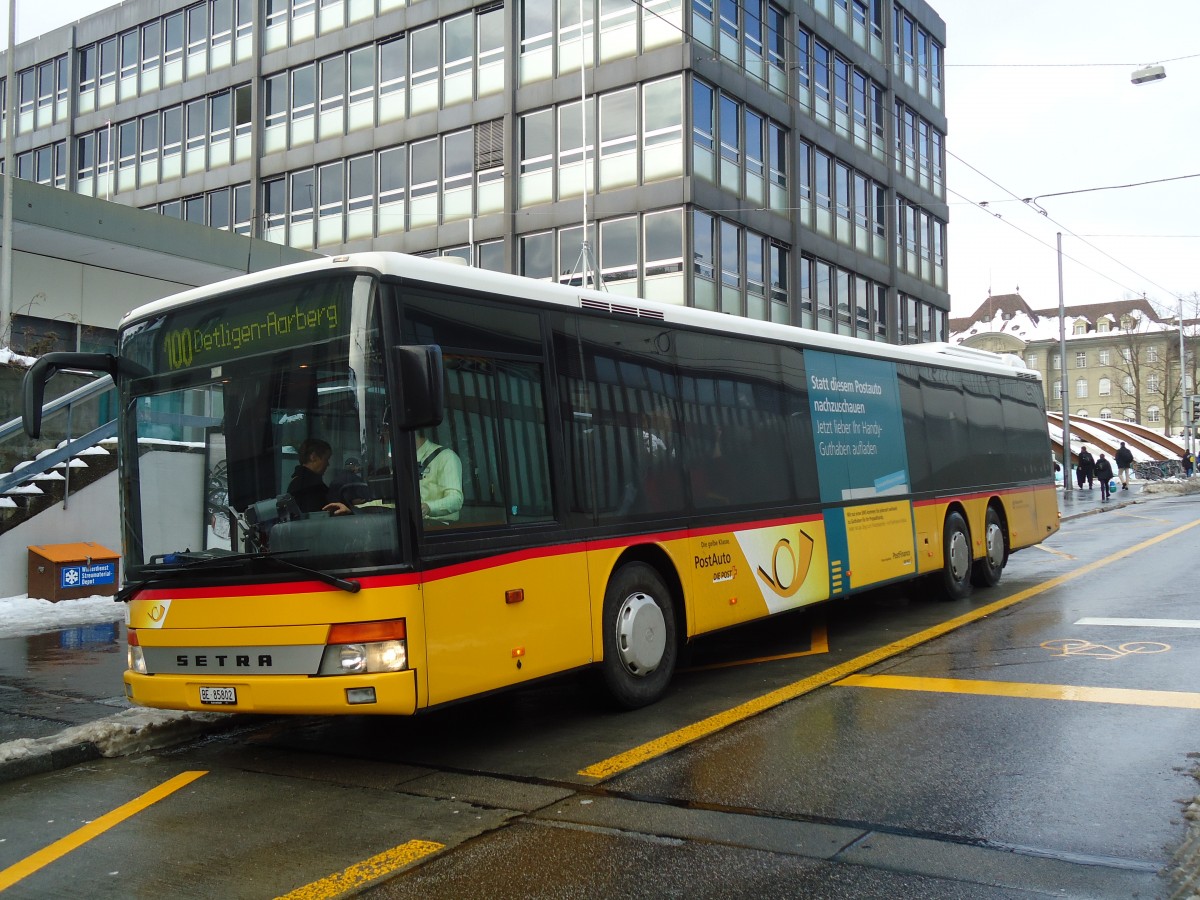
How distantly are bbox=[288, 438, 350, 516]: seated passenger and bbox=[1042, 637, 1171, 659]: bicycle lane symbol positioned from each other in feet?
19.8

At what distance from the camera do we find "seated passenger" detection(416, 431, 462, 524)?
5949 mm

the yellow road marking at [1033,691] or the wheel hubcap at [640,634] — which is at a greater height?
the wheel hubcap at [640,634]

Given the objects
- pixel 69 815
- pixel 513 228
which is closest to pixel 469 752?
pixel 69 815

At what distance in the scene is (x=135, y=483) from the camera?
6.73m

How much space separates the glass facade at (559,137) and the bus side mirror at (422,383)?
1948 cm

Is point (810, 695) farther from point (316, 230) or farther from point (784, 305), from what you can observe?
point (316, 230)

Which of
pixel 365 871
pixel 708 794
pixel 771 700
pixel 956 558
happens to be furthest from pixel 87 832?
pixel 956 558

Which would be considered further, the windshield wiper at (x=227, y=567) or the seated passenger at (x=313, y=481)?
the seated passenger at (x=313, y=481)

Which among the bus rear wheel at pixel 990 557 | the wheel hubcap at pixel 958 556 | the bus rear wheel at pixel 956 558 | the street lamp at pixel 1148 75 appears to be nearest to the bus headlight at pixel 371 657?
the bus rear wheel at pixel 956 558

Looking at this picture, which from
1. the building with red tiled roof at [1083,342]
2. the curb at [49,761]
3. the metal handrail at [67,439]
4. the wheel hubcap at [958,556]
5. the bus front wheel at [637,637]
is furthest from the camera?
the building with red tiled roof at [1083,342]

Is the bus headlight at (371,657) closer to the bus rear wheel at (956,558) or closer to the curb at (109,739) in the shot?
the curb at (109,739)

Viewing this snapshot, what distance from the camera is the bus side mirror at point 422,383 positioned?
5.64m

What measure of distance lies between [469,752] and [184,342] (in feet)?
9.71

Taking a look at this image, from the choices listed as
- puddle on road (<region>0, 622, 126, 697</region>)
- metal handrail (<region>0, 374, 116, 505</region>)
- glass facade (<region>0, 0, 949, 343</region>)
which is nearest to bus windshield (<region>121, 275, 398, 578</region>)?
puddle on road (<region>0, 622, 126, 697</region>)
